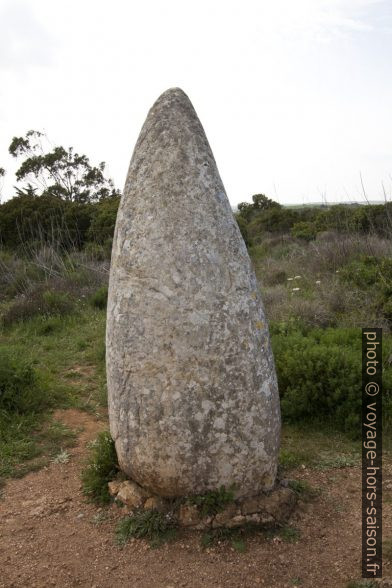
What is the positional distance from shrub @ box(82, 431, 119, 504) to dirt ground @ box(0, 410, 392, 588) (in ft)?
0.24

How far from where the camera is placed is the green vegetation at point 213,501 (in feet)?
9.93

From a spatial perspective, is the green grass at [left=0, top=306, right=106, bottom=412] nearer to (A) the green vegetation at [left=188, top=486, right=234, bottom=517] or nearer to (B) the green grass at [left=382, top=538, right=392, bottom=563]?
(A) the green vegetation at [left=188, top=486, right=234, bottom=517]

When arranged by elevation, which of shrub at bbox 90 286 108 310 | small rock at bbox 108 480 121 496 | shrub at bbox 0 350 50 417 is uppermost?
shrub at bbox 90 286 108 310

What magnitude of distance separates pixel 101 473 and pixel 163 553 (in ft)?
2.91

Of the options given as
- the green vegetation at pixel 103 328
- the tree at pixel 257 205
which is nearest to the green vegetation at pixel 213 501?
the green vegetation at pixel 103 328

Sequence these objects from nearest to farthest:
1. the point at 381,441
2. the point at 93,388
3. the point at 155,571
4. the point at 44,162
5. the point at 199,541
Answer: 1. the point at 155,571
2. the point at 199,541
3. the point at 381,441
4. the point at 93,388
5. the point at 44,162

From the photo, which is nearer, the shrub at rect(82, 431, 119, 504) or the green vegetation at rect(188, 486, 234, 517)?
the green vegetation at rect(188, 486, 234, 517)

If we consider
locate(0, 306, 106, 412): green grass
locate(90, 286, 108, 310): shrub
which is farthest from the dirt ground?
locate(90, 286, 108, 310): shrub

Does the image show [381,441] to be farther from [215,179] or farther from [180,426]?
[215,179]

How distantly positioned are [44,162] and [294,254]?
1216 cm

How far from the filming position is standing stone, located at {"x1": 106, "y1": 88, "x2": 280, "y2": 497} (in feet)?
9.73

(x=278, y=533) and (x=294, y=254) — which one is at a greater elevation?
(x=294, y=254)

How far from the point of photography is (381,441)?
4441 mm

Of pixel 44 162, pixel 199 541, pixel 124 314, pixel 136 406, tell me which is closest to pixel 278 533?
pixel 199 541
